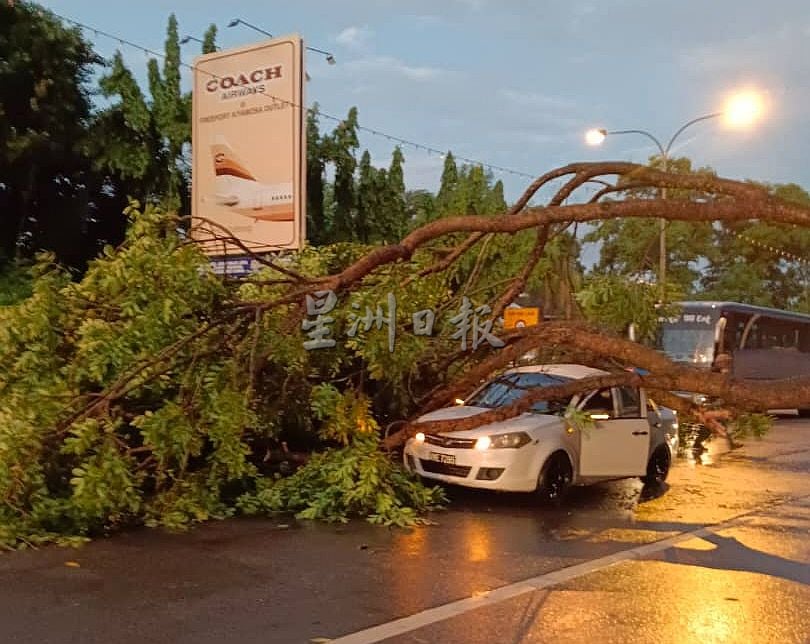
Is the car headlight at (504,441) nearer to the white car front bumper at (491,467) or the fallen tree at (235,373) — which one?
the white car front bumper at (491,467)

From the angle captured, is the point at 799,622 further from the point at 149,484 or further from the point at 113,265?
the point at 113,265

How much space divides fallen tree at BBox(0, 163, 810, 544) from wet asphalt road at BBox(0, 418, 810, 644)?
552 millimetres

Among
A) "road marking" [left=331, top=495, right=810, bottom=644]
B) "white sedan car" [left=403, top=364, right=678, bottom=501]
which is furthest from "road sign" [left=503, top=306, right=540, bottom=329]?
"road marking" [left=331, top=495, right=810, bottom=644]

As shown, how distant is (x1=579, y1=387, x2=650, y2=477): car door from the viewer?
10539 millimetres

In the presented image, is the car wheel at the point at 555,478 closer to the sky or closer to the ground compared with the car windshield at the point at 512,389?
closer to the ground

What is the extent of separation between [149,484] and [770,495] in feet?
25.8

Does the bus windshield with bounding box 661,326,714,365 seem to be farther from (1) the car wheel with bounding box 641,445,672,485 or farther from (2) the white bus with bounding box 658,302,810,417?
(1) the car wheel with bounding box 641,445,672,485

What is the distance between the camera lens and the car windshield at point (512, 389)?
10.8 meters

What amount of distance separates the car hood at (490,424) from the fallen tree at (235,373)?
5.2 inches

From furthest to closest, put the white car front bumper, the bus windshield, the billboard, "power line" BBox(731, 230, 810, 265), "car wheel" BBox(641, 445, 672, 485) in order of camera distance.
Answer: "power line" BBox(731, 230, 810, 265) < the bus windshield < the billboard < "car wheel" BBox(641, 445, 672, 485) < the white car front bumper

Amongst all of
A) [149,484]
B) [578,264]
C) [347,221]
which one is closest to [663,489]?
[578,264]

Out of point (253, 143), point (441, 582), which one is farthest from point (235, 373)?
point (253, 143)

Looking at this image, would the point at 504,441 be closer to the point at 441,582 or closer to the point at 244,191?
the point at 441,582

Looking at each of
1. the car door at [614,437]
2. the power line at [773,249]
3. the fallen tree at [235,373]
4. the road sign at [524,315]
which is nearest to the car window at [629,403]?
the car door at [614,437]
